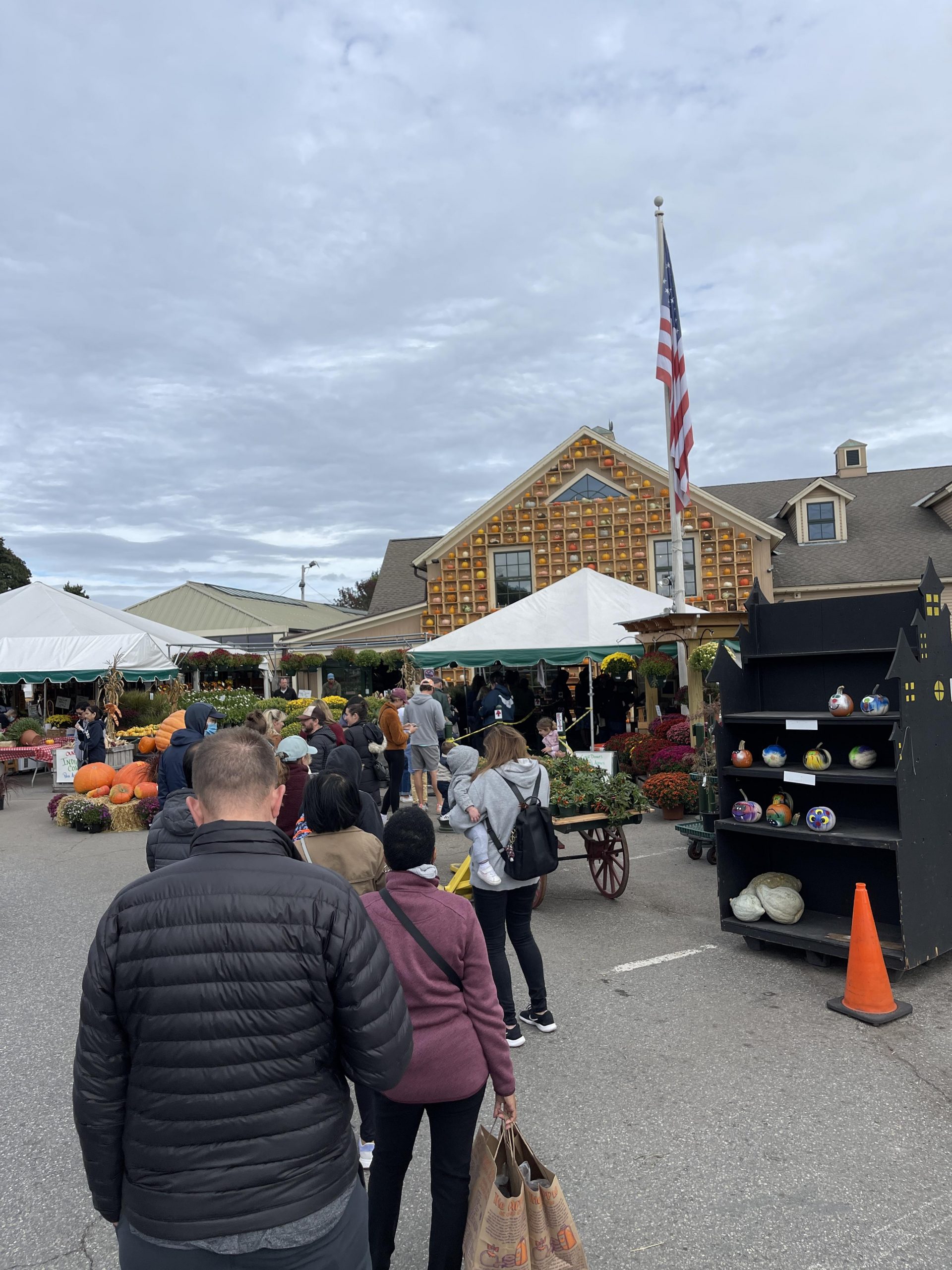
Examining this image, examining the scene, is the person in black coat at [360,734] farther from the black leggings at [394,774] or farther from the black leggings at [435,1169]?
the black leggings at [435,1169]

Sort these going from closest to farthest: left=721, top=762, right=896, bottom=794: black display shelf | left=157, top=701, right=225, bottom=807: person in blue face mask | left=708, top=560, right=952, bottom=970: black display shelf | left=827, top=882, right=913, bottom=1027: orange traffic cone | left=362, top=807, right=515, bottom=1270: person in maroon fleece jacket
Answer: left=362, top=807, right=515, bottom=1270: person in maroon fleece jacket → left=827, top=882, right=913, bottom=1027: orange traffic cone → left=708, top=560, right=952, bottom=970: black display shelf → left=721, top=762, right=896, bottom=794: black display shelf → left=157, top=701, right=225, bottom=807: person in blue face mask

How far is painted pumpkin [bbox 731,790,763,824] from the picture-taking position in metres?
6.75

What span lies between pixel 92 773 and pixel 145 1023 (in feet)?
44.2

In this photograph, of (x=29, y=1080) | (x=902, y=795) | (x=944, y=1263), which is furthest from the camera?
(x=902, y=795)

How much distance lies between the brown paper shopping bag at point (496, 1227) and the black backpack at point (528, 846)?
2.16 meters

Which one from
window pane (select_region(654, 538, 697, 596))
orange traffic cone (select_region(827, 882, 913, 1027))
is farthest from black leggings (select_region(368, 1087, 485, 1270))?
window pane (select_region(654, 538, 697, 596))

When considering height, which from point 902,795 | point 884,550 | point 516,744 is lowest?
point 902,795

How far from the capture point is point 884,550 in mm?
25875

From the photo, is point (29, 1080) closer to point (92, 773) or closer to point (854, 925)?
point (854, 925)

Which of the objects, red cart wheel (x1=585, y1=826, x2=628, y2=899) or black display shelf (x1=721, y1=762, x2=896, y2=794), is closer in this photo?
black display shelf (x1=721, y1=762, x2=896, y2=794)

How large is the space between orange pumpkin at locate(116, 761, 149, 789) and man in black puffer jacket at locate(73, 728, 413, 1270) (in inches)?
501

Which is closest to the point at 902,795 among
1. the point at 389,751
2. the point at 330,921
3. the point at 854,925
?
the point at 854,925

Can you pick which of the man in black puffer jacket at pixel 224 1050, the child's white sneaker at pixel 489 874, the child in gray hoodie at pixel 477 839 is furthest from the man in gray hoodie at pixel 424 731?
the man in black puffer jacket at pixel 224 1050

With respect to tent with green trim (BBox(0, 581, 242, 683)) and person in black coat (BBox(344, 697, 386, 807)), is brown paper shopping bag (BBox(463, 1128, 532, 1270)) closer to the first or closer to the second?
person in black coat (BBox(344, 697, 386, 807))
